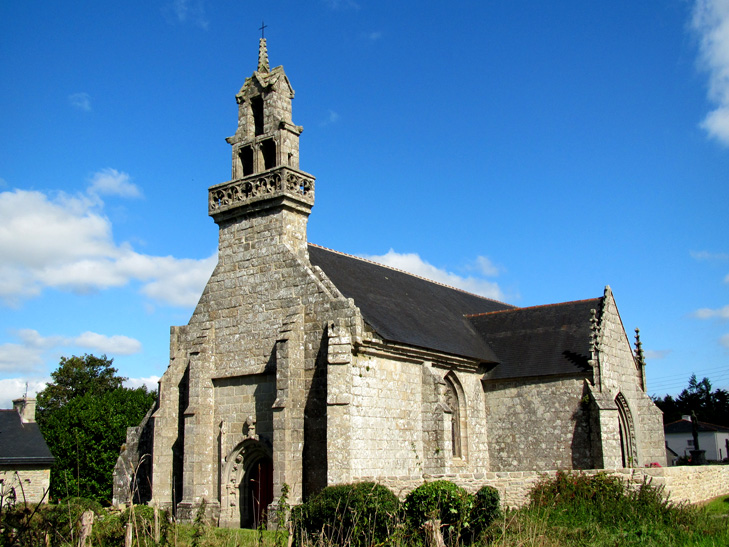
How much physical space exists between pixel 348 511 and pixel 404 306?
9768 mm

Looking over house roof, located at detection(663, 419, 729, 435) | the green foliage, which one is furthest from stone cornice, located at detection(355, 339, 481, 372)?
house roof, located at detection(663, 419, 729, 435)

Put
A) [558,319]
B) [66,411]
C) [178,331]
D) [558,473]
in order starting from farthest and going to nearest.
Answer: [66,411]
[558,319]
[178,331]
[558,473]

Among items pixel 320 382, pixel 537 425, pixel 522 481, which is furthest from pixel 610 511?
pixel 537 425

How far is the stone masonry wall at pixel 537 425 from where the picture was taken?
2033cm

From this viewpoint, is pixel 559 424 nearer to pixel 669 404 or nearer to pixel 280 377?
pixel 280 377

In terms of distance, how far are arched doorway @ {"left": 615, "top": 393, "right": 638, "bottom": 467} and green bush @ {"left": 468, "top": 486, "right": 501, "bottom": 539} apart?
36.5 ft

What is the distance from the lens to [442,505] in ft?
38.7

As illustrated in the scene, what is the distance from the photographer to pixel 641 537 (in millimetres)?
10992

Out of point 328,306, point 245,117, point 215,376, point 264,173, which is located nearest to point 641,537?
point 328,306

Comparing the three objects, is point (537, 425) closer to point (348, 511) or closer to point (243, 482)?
point (243, 482)

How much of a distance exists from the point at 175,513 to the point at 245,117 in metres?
11.4

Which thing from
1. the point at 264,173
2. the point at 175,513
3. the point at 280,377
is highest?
the point at 264,173

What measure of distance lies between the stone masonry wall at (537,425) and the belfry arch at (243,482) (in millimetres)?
7614

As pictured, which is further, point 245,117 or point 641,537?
point 245,117
